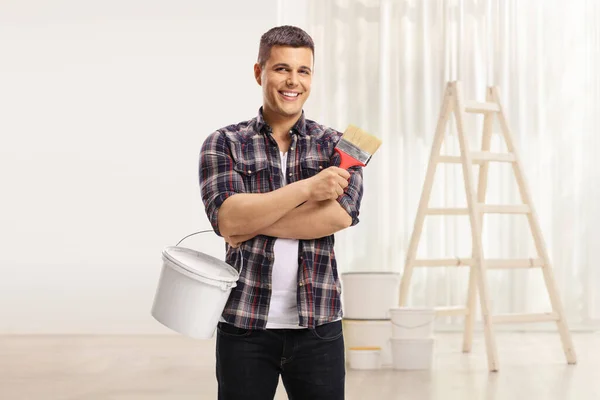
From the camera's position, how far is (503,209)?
14.4 ft

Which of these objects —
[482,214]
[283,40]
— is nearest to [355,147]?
[283,40]

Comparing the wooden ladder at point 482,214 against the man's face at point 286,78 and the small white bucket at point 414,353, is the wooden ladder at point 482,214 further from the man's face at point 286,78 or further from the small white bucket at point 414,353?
the man's face at point 286,78

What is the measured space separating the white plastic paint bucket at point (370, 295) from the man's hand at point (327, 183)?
313 cm

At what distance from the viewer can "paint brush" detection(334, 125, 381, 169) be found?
146 centimetres

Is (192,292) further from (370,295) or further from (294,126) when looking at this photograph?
(370,295)

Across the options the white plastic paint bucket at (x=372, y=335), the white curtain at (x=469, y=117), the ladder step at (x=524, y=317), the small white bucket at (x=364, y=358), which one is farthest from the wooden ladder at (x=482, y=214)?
the white curtain at (x=469, y=117)

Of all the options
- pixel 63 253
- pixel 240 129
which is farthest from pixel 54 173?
pixel 240 129

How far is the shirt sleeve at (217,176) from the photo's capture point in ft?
4.74

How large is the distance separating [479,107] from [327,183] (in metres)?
3.33

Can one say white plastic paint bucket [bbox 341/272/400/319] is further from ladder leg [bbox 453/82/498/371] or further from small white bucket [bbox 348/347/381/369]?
ladder leg [bbox 453/82/498/371]

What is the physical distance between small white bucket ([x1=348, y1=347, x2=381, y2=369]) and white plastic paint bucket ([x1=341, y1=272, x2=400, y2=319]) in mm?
242

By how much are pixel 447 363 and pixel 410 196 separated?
1972 millimetres

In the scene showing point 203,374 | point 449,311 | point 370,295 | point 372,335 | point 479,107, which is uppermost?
point 479,107

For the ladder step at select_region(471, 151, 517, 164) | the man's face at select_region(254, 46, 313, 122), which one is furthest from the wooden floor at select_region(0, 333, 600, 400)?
the man's face at select_region(254, 46, 313, 122)
